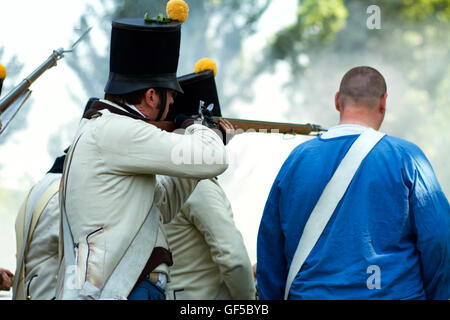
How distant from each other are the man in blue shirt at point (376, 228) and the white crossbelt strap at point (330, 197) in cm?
2

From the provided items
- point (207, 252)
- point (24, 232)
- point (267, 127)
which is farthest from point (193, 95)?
point (24, 232)

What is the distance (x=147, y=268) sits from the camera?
2299 millimetres

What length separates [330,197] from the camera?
2.45 metres

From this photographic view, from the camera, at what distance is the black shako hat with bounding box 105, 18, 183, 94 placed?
2.56m

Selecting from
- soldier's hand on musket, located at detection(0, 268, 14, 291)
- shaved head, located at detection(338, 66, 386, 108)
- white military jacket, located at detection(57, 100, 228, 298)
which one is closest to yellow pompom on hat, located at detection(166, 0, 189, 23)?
white military jacket, located at detection(57, 100, 228, 298)

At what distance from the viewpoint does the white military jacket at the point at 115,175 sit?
2215 millimetres

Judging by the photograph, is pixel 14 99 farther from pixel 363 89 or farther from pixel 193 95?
pixel 363 89

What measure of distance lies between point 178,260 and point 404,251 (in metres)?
1.37

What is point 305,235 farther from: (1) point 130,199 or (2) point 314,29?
(2) point 314,29

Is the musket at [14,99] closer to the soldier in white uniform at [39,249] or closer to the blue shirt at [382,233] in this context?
the soldier in white uniform at [39,249]

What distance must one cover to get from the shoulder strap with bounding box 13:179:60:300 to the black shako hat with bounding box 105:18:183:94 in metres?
0.81

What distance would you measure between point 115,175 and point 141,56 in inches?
22.1

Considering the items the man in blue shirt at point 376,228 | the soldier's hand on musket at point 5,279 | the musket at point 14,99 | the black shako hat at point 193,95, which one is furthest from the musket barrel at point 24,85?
the man in blue shirt at point 376,228

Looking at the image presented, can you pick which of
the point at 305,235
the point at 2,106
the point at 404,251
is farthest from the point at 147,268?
the point at 2,106
